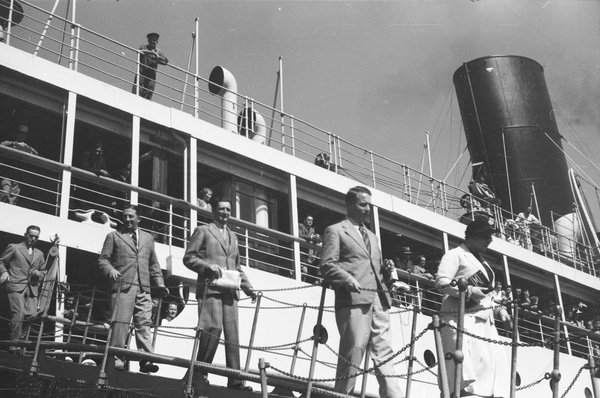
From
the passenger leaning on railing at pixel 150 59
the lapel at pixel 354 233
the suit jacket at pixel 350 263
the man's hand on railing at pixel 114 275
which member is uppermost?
the passenger leaning on railing at pixel 150 59

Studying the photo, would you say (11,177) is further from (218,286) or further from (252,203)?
(218,286)

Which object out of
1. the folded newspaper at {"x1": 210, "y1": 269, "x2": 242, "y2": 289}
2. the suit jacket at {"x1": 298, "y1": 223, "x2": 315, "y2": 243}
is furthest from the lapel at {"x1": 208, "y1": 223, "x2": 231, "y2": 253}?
the suit jacket at {"x1": 298, "y1": 223, "x2": 315, "y2": 243}

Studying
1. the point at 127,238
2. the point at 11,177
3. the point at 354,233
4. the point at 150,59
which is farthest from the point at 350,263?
the point at 150,59

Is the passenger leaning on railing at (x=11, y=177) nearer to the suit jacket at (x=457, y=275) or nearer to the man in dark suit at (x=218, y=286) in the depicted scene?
the man in dark suit at (x=218, y=286)

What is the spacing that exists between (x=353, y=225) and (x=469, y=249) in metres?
0.89

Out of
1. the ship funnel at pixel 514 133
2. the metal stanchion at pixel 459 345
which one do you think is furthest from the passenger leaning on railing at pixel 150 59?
the ship funnel at pixel 514 133

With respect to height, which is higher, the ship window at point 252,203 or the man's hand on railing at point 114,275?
the ship window at point 252,203

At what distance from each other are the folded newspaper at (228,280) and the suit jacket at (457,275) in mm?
1412

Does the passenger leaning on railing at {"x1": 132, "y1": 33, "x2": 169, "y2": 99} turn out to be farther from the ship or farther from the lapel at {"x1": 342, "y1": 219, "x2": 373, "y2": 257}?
the lapel at {"x1": 342, "y1": 219, "x2": 373, "y2": 257}

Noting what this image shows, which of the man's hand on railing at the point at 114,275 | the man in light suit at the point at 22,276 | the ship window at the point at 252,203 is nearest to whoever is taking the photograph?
the man's hand on railing at the point at 114,275

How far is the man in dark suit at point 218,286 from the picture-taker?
5680 mm

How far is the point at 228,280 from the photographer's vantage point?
5.79 m

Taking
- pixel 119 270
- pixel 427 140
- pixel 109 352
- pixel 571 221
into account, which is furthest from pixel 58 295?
pixel 571 221

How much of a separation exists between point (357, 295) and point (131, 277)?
2230 millimetres
